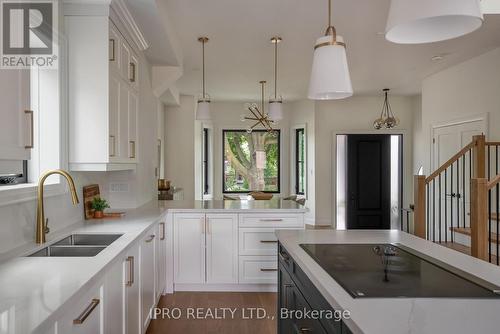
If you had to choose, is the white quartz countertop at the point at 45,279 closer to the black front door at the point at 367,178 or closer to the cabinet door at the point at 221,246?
the cabinet door at the point at 221,246

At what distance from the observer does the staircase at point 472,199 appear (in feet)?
10.5

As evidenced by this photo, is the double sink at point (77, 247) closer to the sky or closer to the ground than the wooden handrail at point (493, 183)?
closer to the ground

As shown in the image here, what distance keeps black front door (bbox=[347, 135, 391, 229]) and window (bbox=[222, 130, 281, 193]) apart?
1.69 metres

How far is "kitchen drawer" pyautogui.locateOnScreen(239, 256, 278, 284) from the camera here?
3.78 metres

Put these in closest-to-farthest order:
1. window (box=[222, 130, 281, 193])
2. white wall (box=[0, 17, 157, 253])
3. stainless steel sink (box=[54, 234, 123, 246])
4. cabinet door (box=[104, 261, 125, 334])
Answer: cabinet door (box=[104, 261, 125, 334])
white wall (box=[0, 17, 157, 253])
stainless steel sink (box=[54, 234, 123, 246])
window (box=[222, 130, 281, 193])

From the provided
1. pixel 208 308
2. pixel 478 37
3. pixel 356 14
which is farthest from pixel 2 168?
pixel 478 37

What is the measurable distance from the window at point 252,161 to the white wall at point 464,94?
3308 mm

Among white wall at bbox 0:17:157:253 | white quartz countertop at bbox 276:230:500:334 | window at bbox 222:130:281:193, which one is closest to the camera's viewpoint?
white quartz countertop at bbox 276:230:500:334

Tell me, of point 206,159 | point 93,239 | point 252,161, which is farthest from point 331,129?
point 93,239

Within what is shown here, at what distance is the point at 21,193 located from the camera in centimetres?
198

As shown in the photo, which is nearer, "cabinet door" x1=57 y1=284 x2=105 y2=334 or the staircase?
"cabinet door" x1=57 y1=284 x2=105 y2=334

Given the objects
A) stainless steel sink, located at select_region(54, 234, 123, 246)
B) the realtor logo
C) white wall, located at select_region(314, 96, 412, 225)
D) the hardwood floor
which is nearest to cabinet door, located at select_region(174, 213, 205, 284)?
the hardwood floor

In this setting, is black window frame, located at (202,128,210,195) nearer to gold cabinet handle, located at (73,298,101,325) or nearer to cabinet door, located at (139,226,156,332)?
cabinet door, located at (139,226,156,332)

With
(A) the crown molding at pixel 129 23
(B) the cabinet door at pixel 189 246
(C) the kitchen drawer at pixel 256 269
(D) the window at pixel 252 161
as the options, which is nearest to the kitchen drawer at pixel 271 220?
(C) the kitchen drawer at pixel 256 269
